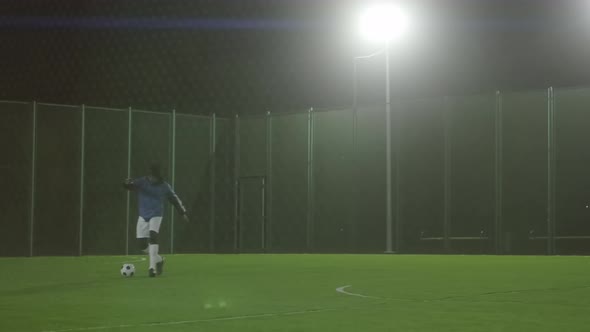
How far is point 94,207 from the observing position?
3139 cm

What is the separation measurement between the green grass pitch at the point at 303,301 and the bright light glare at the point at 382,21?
52.2 feet

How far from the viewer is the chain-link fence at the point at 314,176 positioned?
92.6 feet

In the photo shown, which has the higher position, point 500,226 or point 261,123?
point 261,123

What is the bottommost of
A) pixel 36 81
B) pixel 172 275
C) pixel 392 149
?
pixel 172 275

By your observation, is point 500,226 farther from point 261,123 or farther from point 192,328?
point 192,328

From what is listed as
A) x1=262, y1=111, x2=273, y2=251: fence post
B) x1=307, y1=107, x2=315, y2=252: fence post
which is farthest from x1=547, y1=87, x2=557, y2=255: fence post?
x1=262, y1=111, x2=273, y2=251: fence post

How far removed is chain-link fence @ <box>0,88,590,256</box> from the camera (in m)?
28.2

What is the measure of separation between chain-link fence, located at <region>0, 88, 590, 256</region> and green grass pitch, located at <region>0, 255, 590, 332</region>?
11.3m

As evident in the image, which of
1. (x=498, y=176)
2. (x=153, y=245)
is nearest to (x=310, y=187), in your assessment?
(x=498, y=176)

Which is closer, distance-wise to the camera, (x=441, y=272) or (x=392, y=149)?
(x=441, y=272)

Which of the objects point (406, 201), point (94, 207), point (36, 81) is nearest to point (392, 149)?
point (406, 201)

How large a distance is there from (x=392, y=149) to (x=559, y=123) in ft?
18.3

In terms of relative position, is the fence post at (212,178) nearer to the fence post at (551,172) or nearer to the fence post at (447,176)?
the fence post at (447,176)

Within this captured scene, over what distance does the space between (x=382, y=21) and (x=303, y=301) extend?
72.6ft
